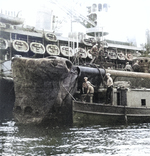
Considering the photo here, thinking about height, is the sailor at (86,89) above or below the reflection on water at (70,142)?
above

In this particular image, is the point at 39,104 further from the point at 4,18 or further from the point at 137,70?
the point at 4,18

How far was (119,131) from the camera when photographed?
15281mm

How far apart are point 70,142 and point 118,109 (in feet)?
22.9

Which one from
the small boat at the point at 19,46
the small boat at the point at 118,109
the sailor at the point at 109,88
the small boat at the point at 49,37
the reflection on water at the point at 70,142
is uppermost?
the small boat at the point at 49,37

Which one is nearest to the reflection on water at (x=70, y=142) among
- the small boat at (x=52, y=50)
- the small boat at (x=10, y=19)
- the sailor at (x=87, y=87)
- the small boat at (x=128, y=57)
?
the sailor at (x=87, y=87)

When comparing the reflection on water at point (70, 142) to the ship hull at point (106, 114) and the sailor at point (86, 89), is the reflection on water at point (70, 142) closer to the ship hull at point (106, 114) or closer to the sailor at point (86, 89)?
the ship hull at point (106, 114)

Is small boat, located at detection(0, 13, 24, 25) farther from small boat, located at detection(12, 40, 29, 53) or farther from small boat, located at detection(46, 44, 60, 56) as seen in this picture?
small boat, located at detection(46, 44, 60, 56)

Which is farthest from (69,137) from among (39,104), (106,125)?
(106,125)

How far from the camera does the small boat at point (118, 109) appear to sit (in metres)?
16.7

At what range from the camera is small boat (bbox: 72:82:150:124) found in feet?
54.7

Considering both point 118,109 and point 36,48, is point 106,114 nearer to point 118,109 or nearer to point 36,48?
point 118,109

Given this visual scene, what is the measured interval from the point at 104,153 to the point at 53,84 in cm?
683

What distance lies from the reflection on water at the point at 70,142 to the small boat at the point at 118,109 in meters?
1.33

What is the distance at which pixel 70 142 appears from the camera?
11.8 meters
